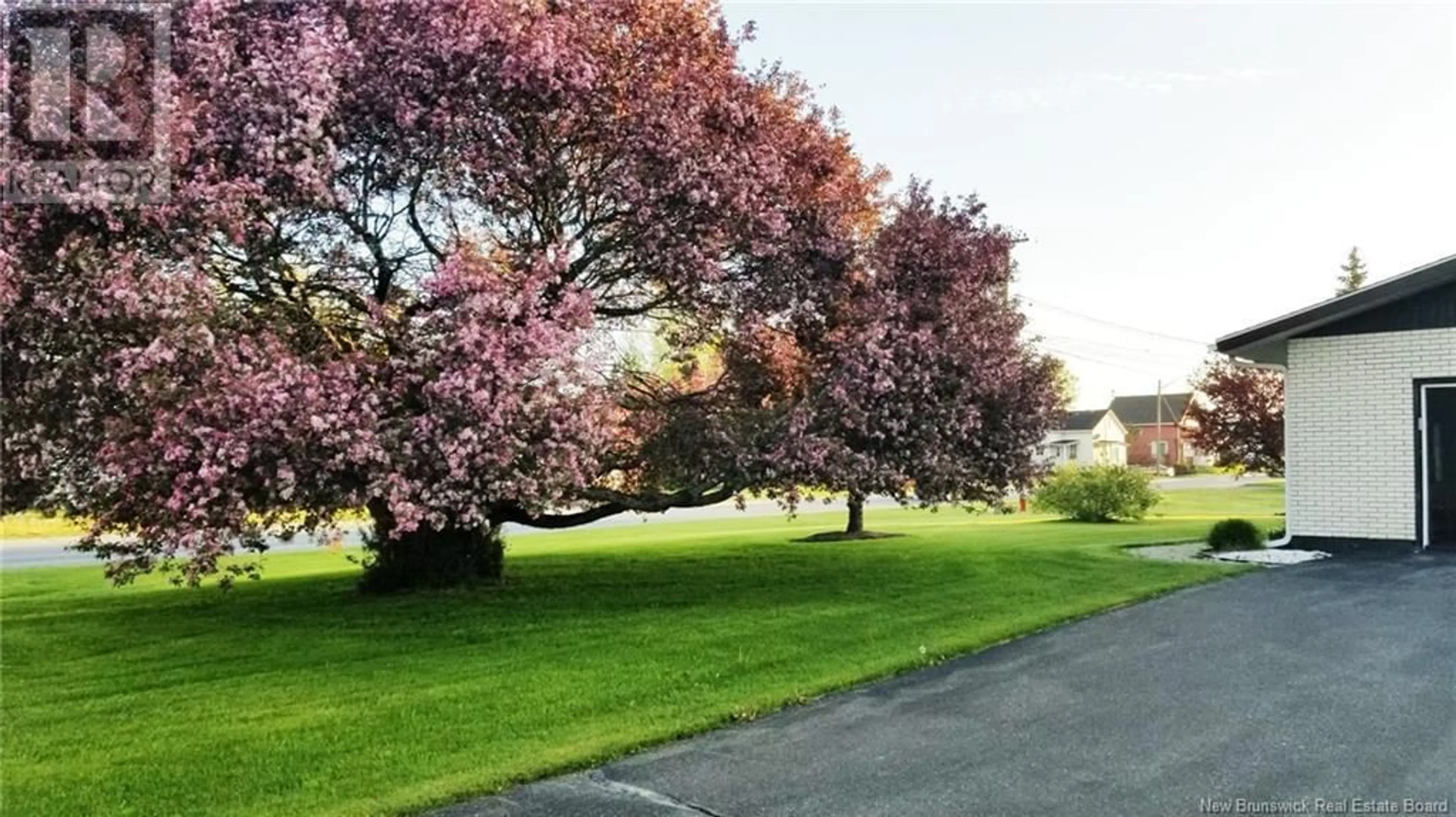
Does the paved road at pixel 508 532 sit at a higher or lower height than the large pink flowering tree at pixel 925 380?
lower

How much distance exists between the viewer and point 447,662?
24.1ft

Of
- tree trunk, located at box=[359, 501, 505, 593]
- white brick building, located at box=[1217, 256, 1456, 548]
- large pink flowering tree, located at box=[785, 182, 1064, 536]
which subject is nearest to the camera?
large pink flowering tree, located at box=[785, 182, 1064, 536]

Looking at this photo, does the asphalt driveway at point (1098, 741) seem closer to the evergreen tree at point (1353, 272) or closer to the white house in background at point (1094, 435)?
the evergreen tree at point (1353, 272)

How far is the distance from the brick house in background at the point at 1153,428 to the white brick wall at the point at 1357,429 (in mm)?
58722

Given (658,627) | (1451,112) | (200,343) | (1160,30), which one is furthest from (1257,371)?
(200,343)

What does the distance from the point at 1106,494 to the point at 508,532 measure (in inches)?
597

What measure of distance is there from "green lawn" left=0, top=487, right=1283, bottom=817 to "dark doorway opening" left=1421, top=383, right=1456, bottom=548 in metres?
4.26

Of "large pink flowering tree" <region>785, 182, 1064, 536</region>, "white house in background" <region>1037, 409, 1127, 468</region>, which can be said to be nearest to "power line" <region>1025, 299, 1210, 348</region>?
"white house in background" <region>1037, 409, 1127, 468</region>

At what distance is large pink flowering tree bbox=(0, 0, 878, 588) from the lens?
707 cm

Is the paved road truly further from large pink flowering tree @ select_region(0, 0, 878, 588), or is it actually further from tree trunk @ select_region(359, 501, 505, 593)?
large pink flowering tree @ select_region(0, 0, 878, 588)

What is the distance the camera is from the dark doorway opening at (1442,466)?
13.0 metres

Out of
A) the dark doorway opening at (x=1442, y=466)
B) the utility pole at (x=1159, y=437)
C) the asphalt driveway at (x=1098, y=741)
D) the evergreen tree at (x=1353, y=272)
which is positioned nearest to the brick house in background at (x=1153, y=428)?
the utility pole at (x=1159, y=437)

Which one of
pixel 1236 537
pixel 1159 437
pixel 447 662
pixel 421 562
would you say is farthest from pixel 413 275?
pixel 1159 437

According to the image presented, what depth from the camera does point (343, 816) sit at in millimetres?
4109
